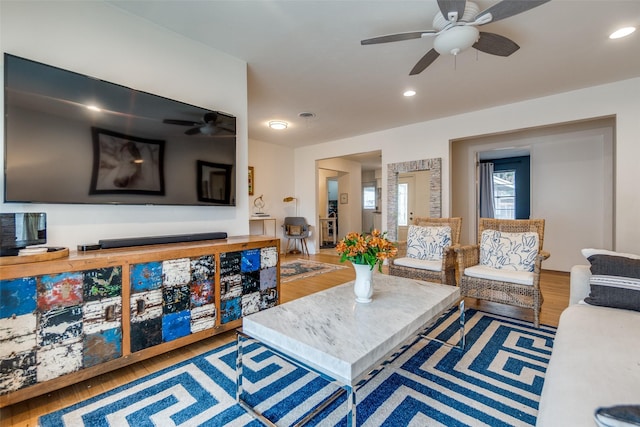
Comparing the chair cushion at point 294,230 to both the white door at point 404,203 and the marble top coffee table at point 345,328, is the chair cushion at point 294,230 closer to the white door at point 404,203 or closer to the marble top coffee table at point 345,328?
the white door at point 404,203

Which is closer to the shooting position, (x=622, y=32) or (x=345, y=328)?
(x=345, y=328)

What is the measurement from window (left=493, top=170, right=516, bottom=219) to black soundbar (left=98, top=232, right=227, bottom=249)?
21.6ft

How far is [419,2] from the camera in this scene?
2012 millimetres

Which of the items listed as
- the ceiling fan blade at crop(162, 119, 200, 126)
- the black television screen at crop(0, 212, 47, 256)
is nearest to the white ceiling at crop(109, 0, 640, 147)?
the ceiling fan blade at crop(162, 119, 200, 126)

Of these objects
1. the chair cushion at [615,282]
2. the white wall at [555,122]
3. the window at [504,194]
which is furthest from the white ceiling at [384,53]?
the window at [504,194]

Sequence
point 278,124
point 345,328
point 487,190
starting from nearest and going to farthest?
point 345,328 → point 278,124 → point 487,190

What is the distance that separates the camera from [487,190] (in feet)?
22.2

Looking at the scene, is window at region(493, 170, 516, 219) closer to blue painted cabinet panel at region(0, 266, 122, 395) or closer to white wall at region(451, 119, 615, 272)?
white wall at region(451, 119, 615, 272)

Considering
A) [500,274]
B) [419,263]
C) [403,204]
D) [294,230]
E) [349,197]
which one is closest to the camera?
[500,274]

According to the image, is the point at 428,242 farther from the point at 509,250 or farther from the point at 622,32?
the point at 622,32

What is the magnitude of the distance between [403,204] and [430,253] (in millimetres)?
1925

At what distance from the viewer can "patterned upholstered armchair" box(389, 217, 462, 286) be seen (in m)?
3.07

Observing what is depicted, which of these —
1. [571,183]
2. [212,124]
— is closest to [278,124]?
[212,124]

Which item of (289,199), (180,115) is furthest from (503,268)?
(289,199)
